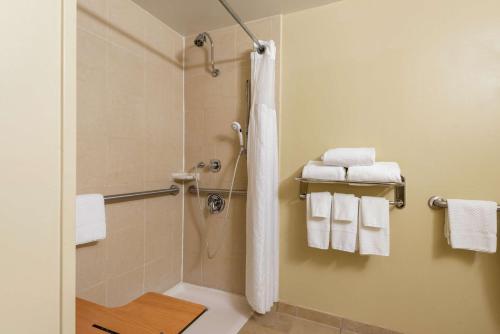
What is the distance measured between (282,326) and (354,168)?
110cm

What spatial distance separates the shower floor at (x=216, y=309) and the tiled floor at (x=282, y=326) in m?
0.06

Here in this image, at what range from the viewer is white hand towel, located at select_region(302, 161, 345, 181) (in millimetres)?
1416

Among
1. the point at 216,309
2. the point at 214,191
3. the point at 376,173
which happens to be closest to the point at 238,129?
the point at 214,191

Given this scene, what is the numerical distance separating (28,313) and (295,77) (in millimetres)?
1659

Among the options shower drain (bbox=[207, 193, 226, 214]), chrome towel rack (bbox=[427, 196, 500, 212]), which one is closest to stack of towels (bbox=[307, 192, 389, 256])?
chrome towel rack (bbox=[427, 196, 500, 212])

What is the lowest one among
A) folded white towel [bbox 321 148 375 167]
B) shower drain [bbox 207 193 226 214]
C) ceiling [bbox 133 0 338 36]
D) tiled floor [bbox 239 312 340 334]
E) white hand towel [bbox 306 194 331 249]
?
tiled floor [bbox 239 312 340 334]

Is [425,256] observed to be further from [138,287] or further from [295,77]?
[138,287]

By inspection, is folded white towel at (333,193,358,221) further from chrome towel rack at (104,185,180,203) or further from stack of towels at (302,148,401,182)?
chrome towel rack at (104,185,180,203)

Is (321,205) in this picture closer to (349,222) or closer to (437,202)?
(349,222)

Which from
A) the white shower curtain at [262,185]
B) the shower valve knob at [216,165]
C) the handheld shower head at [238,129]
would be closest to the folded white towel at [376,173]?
the white shower curtain at [262,185]

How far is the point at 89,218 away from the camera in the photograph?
1.29 m

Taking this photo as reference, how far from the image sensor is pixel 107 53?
4.85 ft

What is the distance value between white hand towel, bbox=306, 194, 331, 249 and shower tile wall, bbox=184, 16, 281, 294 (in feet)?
1.73

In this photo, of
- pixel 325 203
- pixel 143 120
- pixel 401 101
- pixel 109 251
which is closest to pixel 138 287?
pixel 109 251
